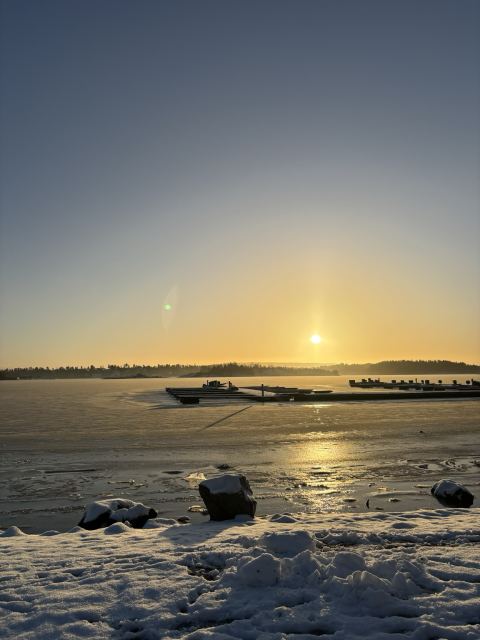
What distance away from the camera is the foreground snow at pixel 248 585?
4.29 m

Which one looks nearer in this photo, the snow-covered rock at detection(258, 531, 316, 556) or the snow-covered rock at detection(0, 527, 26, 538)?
the snow-covered rock at detection(258, 531, 316, 556)

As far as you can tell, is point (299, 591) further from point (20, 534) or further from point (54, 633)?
point (20, 534)

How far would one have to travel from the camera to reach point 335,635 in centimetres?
412

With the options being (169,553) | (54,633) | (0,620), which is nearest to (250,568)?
(169,553)

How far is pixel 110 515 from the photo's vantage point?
8.04m

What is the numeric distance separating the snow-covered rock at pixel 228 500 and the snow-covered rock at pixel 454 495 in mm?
4073

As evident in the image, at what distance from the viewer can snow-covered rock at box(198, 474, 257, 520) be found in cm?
808

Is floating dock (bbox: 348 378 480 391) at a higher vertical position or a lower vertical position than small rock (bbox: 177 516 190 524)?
lower

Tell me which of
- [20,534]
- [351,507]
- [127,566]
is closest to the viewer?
[127,566]

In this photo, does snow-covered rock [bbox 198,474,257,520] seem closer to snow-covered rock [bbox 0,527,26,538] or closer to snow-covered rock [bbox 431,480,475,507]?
snow-covered rock [bbox 0,527,26,538]

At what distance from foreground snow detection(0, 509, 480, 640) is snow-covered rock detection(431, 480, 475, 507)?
2306 mm

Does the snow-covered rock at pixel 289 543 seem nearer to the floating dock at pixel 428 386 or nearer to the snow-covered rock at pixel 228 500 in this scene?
the snow-covered rock at pixel 228 500

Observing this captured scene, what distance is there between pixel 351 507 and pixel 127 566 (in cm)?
486

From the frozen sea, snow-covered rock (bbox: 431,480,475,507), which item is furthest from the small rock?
snow-covered rock (bbox: 431,480,475,507)
